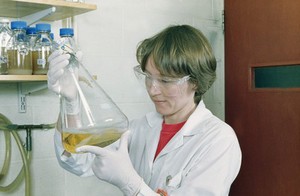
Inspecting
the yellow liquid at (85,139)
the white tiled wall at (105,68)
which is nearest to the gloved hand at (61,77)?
the yellow liquid at (85,139)

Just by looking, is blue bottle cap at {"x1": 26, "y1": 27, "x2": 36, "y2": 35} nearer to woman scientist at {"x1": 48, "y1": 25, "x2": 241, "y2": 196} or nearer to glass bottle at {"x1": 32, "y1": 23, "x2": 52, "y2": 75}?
glass bottle at {"x1": 32, "y1": 23, "x2": 52, "y2": 75}

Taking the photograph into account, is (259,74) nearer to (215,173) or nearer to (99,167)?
(215,173)

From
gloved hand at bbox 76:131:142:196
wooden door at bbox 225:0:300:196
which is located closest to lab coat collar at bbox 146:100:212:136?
gloved hand at bbox 76:131:142:196

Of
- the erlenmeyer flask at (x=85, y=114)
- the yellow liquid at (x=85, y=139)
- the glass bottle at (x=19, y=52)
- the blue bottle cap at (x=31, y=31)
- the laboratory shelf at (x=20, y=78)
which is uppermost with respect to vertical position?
the blue bottle cap at (x=31, y=31)

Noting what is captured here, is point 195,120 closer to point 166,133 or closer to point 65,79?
point 166,133

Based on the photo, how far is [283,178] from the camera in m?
2.33

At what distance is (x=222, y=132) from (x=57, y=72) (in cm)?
56

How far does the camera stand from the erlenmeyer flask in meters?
1.26

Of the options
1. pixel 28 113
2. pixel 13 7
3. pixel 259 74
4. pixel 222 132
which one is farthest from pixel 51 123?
pixel 259 74

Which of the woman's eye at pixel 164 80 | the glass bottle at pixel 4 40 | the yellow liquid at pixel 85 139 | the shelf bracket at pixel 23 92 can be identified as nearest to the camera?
the yellow liquid at pixel 85 139

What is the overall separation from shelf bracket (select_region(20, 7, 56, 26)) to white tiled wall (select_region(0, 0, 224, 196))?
8.1 inches

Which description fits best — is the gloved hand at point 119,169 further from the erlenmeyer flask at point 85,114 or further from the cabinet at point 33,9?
the cabinet at point 33,9

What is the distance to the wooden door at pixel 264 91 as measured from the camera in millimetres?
2295

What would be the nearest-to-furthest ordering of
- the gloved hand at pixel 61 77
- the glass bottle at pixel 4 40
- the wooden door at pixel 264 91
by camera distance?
the gloved hand at pixel 61 77, the glass bottle at pixel 4 40, the wooden door at pixel 264 91
